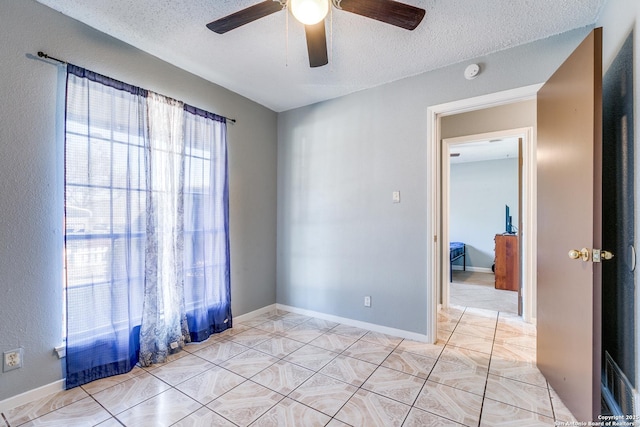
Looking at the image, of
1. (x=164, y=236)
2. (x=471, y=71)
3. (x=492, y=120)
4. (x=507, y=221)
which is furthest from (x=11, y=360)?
(x=507, y=221)

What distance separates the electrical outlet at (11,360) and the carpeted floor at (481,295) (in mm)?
4264

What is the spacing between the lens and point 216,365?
7.28 feet

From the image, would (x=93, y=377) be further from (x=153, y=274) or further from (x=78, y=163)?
(x=78, y=163)

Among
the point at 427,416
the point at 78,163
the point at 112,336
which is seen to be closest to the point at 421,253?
the point at 427,416

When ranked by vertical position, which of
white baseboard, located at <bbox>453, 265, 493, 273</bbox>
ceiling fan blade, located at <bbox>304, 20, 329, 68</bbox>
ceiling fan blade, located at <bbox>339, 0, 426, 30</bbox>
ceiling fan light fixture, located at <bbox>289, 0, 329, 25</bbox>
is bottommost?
white baseboard, located at <bbox>453, 265, 493, 273</bbox>

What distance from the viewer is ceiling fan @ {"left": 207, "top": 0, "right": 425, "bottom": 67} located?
1.32m

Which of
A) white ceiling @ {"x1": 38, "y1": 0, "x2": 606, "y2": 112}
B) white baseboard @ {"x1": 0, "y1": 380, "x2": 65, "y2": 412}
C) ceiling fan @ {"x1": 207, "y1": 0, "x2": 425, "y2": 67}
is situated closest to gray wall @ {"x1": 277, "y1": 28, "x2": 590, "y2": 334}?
white ceiling @ {"x1": 38, "y1": 0, "x2": 606, "y2": 112}

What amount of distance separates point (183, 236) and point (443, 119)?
340 cm

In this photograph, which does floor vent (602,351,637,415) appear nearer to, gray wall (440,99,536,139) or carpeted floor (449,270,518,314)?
carpeted floor (449,270,518,314)

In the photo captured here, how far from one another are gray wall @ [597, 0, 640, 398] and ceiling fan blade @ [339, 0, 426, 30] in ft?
3.32

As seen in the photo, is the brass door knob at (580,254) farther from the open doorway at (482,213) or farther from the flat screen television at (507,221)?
the flat screen television at (507,221)

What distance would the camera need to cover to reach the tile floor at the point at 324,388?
162cm

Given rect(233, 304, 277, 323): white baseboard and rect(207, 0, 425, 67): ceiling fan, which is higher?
rect(207, 0, 425, 67): ceiling fan

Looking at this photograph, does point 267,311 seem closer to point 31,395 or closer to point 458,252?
point 31,395
